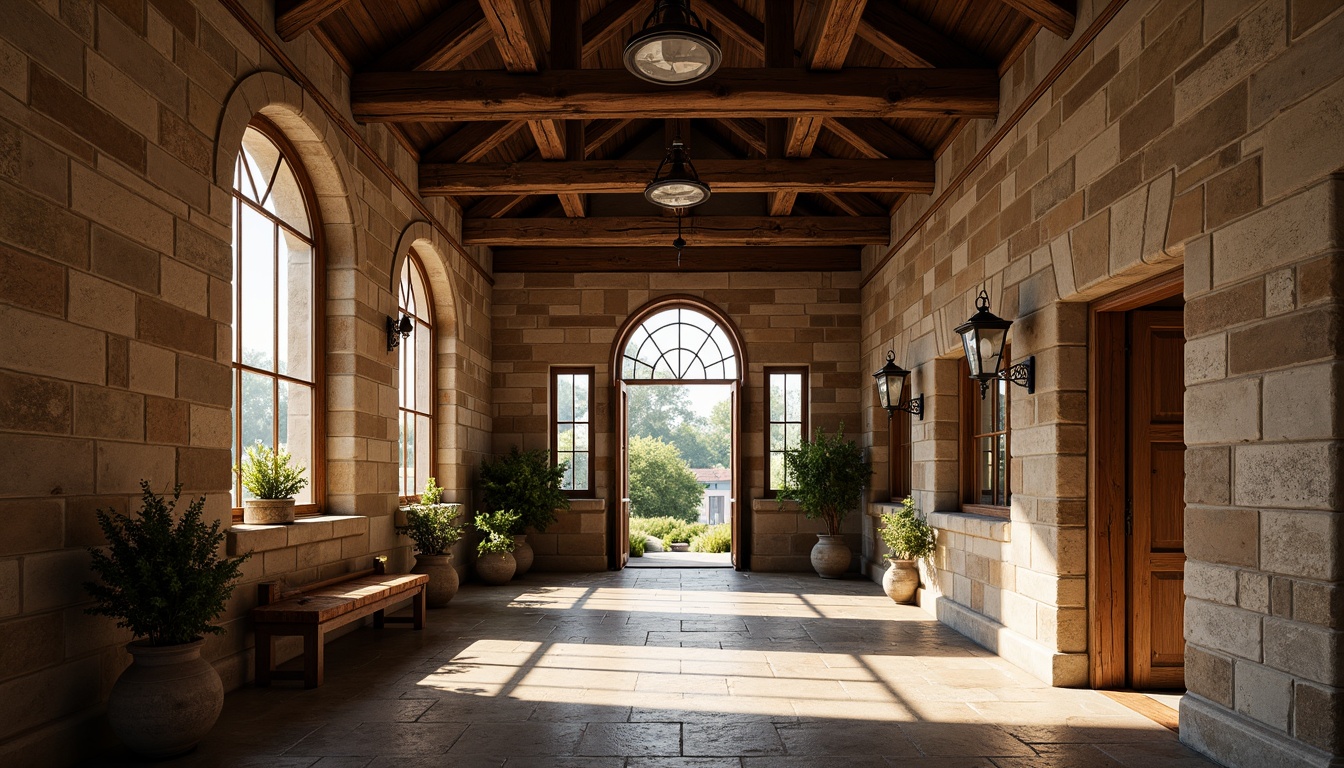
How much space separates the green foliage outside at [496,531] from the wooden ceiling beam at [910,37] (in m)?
5.07

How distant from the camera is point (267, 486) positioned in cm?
480

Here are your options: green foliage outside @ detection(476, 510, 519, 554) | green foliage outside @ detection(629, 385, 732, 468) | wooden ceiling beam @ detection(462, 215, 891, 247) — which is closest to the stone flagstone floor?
green foliage outside @ detection(476, 510, 519, 554)

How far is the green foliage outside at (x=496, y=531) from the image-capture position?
27.1 feet

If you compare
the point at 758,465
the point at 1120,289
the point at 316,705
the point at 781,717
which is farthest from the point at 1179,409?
the point at 758,465

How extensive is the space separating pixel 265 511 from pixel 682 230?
16.7 ft

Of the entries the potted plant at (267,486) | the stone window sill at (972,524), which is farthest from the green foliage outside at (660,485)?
the potted plant at (267,486)

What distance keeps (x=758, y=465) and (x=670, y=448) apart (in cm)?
1856

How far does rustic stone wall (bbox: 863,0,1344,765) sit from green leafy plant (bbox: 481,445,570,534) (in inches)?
191

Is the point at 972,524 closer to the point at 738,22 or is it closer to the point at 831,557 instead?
the point at 831,557

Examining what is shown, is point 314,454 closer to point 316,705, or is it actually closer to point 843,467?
point 316,705

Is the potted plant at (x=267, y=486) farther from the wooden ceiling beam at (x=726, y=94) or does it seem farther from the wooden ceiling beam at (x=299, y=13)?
the wooden ceiling beam at (x=726, y=94)

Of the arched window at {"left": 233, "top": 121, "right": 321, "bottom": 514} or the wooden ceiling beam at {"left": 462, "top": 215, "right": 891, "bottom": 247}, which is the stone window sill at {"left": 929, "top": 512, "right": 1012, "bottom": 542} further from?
the arched window at {"left": 233, "top": 121, "right": 321, "bottom": 514}

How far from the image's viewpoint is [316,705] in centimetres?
414

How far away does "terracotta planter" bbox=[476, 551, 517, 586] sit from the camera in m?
8.40
